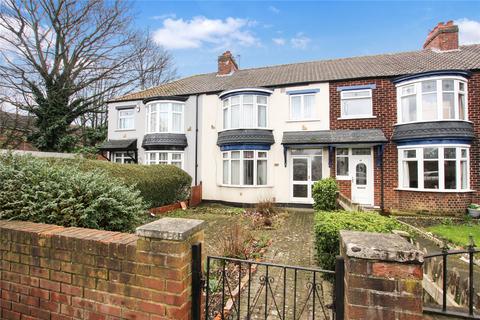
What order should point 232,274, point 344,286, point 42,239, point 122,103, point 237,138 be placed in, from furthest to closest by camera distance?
point 122,103 → point 237,138 → point 232,274 → point 42,239 → point 344,286

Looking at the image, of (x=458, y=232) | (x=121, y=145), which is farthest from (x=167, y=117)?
(x=458, y=232)

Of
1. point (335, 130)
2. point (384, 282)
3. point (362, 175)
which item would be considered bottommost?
point (384, 282)

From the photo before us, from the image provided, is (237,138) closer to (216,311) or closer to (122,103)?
(122,103)

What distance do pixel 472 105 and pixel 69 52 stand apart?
26.5m

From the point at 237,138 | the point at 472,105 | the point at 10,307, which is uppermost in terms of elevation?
the point at 472,105

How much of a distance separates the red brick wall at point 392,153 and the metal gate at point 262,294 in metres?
9.08

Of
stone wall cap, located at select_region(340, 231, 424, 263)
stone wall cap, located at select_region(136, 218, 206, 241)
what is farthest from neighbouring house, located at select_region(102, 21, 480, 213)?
stone wall cap, located at select_region(136, 218, 206, 241)

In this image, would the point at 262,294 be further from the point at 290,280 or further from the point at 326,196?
the point at 326,196

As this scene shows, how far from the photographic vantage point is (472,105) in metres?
11.0

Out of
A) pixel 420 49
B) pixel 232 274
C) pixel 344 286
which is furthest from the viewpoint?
pixel 420 49

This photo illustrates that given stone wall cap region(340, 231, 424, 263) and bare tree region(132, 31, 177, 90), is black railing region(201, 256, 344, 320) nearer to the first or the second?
stone wall cap region(340, 231, 424, 263)

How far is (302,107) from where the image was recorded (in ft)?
42.9

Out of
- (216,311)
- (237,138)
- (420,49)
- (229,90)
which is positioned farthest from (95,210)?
(420,49)

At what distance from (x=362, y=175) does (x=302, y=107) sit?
449 cm
